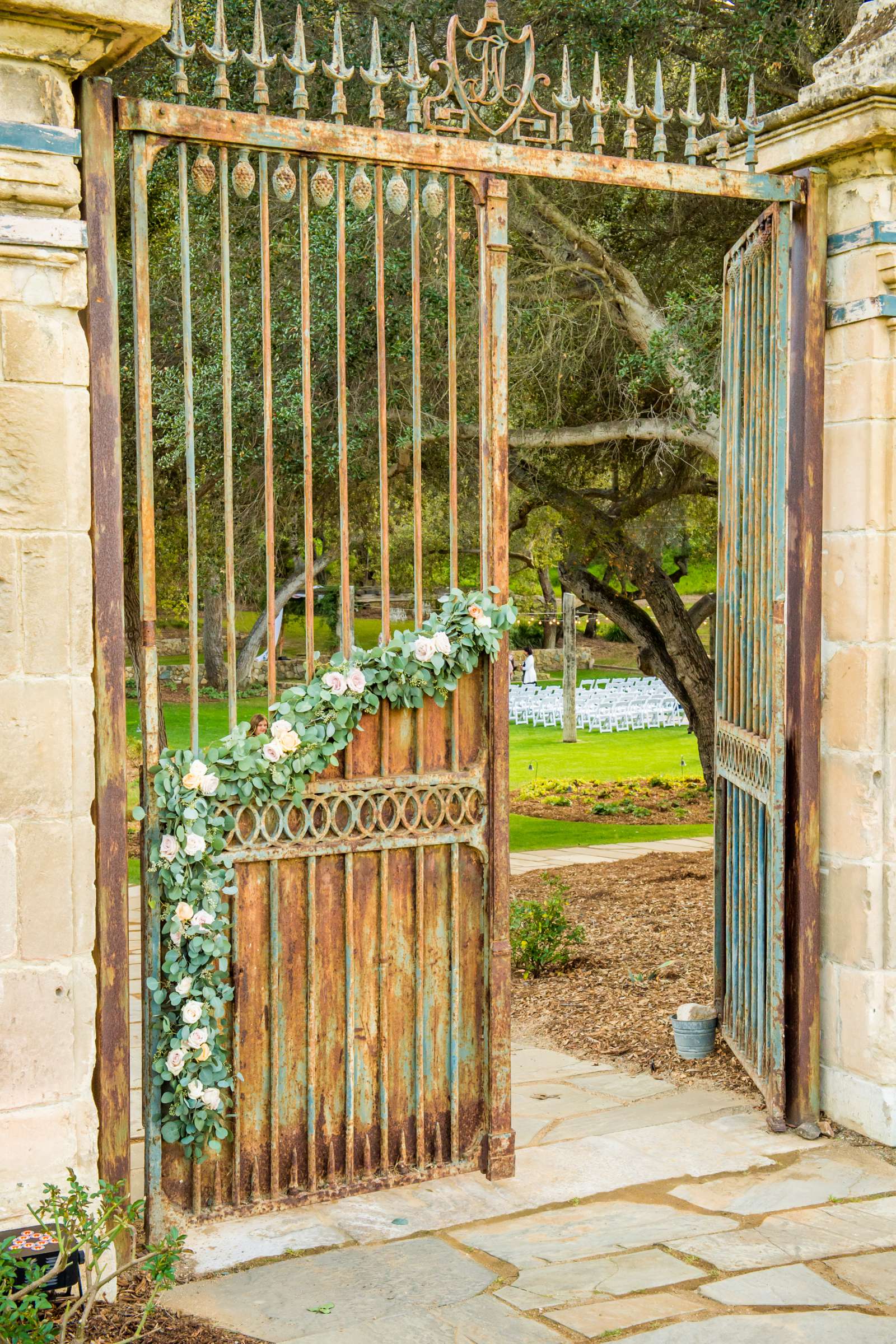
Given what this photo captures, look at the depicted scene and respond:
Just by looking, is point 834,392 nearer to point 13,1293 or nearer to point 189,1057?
point 189,1057

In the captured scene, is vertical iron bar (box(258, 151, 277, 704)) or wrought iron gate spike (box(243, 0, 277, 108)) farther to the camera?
vertical iron bar (box(258, 151, 277, 704))

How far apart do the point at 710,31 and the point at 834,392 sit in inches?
229

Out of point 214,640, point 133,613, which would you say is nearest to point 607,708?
point 133,613

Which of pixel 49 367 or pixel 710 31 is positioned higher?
pixel 710 31

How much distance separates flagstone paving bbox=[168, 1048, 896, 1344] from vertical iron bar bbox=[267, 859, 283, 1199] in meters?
0.20

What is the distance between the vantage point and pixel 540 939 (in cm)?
693

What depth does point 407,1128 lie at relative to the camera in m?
4.26

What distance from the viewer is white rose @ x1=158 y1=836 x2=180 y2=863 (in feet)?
12.3

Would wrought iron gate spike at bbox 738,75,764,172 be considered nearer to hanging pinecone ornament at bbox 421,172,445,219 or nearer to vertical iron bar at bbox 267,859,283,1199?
hanging pinecone ornament at bbox 421,172,445,219

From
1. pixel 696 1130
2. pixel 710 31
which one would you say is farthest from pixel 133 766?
pixel 696 1130

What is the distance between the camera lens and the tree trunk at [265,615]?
15.4m

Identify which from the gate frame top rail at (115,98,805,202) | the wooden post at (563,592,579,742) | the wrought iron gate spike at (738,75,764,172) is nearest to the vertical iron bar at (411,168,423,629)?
the gate frame top rail at (115,98,805,202)

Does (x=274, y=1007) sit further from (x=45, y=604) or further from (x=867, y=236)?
(x=867, y=236)

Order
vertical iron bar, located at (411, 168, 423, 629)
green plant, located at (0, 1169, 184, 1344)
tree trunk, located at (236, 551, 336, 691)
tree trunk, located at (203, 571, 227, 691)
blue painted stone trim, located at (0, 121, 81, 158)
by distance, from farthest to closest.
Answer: tree trunk, located at (203, 571, 227, 691)
tree trunk, located at (236, 551, 336, 691)
vertical iron bar, located at (411, 168, 423, 629)
blue painted stone trim, located at (0, 121, 81, 158)
green plant, located at (0, 1169, 184, 1344)
